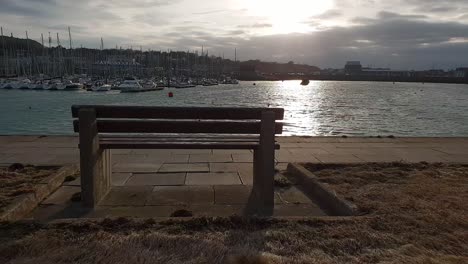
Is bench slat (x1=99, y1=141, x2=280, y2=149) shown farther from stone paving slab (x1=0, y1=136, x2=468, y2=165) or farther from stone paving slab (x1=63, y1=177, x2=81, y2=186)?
stone paving slab (x1=0, y1=136, x2=468, y2=165)

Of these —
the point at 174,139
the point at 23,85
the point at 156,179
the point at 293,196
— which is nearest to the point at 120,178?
the point at 156,179

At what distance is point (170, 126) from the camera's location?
16.4 feet

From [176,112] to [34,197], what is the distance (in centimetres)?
180

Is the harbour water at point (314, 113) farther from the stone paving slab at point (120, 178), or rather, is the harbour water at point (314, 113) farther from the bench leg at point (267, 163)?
the bench leg at point (267, 163)

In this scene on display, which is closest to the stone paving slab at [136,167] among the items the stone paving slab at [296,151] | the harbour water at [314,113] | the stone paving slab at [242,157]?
the stone paving slab at [296,151]

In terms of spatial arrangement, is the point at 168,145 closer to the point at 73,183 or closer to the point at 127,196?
the point at 127,196

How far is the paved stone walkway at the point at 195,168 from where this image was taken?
493 centimetres

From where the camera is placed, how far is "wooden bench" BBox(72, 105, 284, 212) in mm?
4875

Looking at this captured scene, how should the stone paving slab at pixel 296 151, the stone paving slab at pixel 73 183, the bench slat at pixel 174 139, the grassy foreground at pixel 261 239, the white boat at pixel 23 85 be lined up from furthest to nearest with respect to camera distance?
the white boat at pixel 23 85 < the stone paving slab at pixel 296 151 < the stone paving slab at pixel 73 183 < the bench slat at pixel 174 139 < the grassy foreground at pixel 261 239

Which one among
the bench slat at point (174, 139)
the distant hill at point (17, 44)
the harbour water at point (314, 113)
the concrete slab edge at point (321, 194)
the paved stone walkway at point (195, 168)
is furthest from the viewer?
the distant hill at point (17, 44)

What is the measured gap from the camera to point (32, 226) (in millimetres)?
3859

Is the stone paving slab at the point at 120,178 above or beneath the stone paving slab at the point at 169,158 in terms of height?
above

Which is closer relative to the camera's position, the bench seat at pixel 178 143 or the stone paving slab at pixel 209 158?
the bench seat at pixel 178 143

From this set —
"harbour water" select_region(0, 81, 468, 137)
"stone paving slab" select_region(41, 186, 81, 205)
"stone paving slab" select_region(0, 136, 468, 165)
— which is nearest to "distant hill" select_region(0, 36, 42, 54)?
"harbour water" select_region(0, 81, 468, 137)
